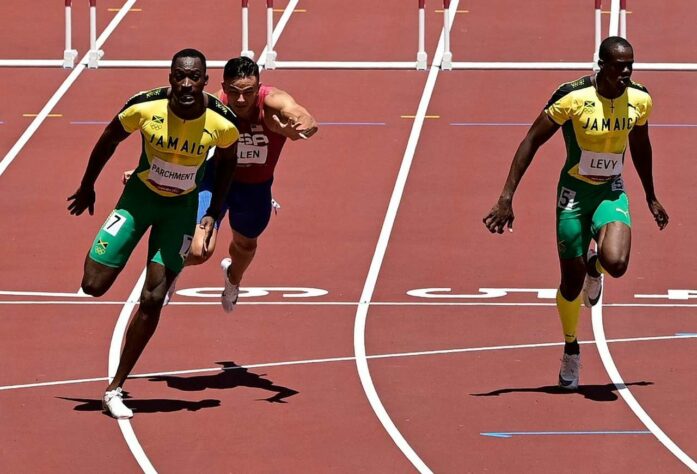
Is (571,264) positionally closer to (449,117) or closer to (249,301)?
(249,301)

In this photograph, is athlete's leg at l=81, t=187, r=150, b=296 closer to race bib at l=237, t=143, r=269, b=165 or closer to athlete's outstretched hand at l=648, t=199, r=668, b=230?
race bib at l=237, t=143, r=269, b=165

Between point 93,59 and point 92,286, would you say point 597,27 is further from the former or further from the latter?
point 92,286

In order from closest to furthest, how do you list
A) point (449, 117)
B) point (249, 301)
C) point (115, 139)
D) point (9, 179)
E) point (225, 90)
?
point (115, 139) < point (225, 90) < point (249, 301) < point (9, 179) < point (449, 117)

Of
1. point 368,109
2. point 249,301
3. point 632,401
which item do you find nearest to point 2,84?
point 368,109

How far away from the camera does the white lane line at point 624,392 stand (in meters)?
12.3

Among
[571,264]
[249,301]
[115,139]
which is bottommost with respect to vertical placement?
[249,301]

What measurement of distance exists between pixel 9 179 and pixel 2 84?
4106 mm

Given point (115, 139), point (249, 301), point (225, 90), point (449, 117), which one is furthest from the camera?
point (449, 117)

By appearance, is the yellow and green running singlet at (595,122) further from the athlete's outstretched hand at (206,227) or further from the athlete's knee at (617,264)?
the athlete's outstretched hand at (206,227)

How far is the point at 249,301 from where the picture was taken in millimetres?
16844

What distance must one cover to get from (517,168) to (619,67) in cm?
99

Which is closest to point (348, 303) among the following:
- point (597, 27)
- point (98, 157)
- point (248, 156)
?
point (248, 156)

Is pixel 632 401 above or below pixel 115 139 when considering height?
below

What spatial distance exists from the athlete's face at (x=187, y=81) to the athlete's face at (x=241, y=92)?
108 centimetres
